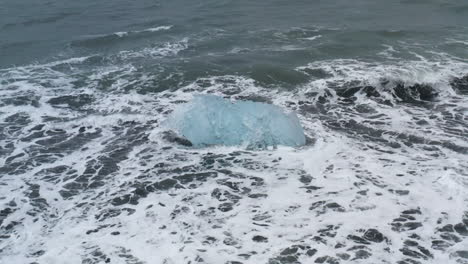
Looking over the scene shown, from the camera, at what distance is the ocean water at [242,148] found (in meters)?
7.49

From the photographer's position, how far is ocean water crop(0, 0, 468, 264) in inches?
295

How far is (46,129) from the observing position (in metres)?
11.6

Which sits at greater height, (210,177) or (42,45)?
(42,45)

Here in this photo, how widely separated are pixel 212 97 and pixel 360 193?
4544 millimetres

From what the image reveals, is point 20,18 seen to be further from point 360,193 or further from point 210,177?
point 360,193

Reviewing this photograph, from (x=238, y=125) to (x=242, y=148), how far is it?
572mm

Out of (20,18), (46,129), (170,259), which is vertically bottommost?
(170,259)

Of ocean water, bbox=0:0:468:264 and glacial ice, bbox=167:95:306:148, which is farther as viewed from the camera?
glacial ice, bbox=167:95:306:148

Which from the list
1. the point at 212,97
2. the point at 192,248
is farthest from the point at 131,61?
the point at 192,248

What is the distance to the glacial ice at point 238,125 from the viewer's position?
1012 cm

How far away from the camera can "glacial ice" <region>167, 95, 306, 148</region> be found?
10117 millimetres

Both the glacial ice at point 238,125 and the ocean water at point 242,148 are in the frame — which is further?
the glacial ice at point 238,125

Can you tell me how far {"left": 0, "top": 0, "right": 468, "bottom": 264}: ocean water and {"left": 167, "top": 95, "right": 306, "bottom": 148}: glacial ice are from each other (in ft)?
0.88

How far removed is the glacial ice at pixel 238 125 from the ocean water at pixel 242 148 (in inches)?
10.6
